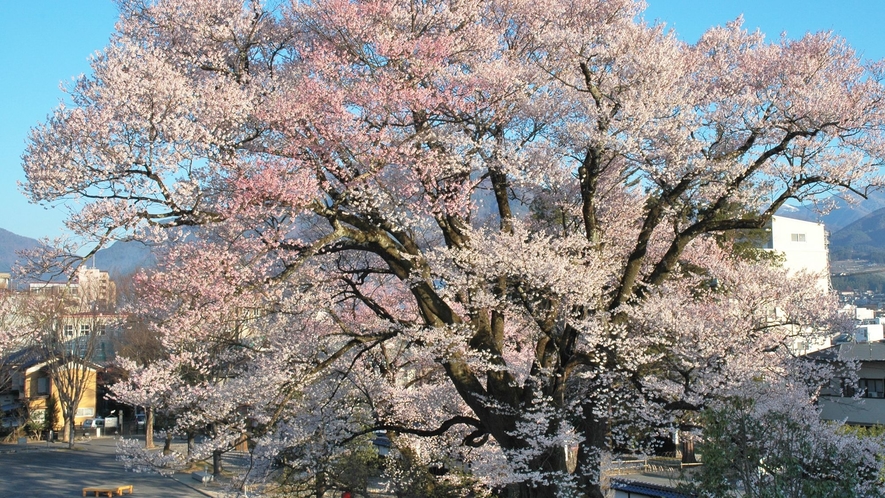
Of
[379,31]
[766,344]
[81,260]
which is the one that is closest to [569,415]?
[766,344]

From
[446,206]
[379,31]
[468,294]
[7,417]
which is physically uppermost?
[379,31]

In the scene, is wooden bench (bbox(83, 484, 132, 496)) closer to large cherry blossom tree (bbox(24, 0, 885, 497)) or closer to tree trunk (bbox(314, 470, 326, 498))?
tree trunk (bbox(314, 470, 326, 498))

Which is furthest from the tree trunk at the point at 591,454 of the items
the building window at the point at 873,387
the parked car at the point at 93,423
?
the parked car at the point at 93,423

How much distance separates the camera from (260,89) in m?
10.7

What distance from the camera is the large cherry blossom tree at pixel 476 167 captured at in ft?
31.7

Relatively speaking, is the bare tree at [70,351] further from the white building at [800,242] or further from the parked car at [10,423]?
the white building at [800,242]

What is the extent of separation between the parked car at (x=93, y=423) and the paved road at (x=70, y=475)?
6044 millimetres

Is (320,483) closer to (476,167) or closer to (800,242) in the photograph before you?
(476,167)

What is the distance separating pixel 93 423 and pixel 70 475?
18178 millimetres

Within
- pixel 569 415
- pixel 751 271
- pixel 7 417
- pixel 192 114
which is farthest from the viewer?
pixel 7 417

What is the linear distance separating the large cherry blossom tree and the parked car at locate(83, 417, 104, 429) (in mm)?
41708

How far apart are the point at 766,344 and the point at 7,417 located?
1969 inches

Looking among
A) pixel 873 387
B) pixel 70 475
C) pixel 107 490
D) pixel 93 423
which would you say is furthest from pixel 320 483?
pixel 93 423

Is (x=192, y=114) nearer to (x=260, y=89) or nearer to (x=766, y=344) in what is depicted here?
(x=260, y=89)
